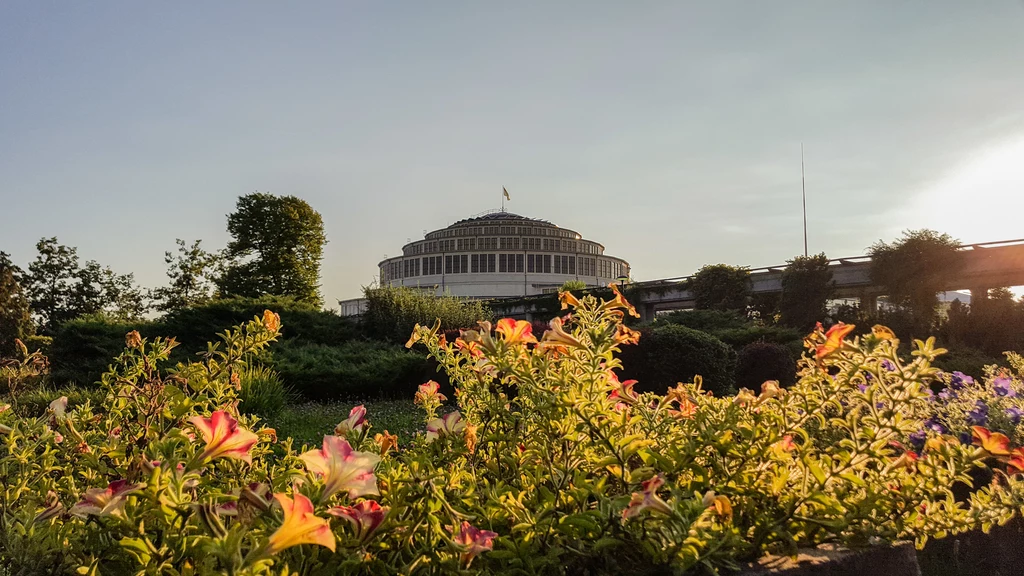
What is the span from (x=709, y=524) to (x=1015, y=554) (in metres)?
2.60

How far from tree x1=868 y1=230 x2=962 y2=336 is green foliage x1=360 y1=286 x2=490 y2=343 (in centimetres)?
1654

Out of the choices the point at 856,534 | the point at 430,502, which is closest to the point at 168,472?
the point at 430,502

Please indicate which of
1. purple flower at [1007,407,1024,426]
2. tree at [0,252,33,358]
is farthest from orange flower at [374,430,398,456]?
tree at [0,252,33,358]

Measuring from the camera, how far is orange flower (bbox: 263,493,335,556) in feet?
2.75

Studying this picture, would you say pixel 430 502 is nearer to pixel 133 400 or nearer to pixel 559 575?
pixel 559 575

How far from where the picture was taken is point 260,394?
882 centimetres

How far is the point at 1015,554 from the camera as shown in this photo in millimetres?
2773

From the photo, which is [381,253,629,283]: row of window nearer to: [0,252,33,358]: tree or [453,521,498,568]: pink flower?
[0,252,33,358]: tree

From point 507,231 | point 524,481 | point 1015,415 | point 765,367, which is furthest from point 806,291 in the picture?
point 507,231

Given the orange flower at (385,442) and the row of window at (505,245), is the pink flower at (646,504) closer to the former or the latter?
the orange flower at (385,442)

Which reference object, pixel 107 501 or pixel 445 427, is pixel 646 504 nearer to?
pixel 445 427

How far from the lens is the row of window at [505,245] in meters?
66.3

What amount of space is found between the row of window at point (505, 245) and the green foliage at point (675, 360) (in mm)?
56165

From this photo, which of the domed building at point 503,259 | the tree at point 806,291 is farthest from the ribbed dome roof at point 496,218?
the tree at point 806,291
